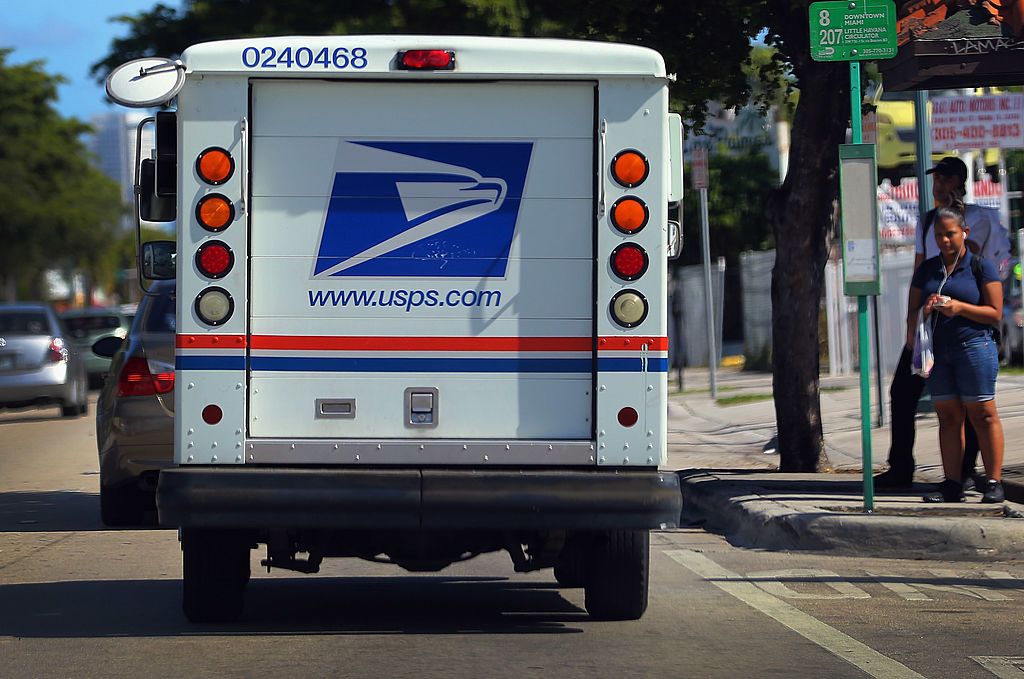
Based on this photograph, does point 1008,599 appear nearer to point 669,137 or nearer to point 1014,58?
point 669,137

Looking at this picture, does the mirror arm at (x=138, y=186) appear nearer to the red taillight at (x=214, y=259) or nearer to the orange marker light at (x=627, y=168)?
the red taillight at (x=214, y=259)

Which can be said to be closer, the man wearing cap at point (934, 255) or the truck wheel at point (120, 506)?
the man wearing cap at point (934, 255)

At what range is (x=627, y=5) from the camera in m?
11.6

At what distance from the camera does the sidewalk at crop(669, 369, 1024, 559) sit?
8.91m

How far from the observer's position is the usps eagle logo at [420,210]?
6.61 metres

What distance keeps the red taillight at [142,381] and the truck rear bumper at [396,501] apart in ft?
13.4

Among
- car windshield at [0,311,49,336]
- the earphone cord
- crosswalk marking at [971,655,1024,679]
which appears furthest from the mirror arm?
car windshield at [0,311,49,336]

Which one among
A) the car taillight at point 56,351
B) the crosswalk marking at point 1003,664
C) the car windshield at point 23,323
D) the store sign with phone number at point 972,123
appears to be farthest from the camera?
the car windshield at point 23,323

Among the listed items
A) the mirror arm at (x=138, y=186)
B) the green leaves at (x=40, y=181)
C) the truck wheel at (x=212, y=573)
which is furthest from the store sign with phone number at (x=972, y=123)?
the green leaves at (x=40, y=181)

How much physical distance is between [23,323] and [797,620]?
56.2 feet

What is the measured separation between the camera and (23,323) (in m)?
22.2

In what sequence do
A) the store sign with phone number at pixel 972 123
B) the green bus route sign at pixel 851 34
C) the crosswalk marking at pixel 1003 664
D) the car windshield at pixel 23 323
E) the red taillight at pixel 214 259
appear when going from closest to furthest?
the crosswalk marking at pixel 1003 664
the red taillight at pixel 214 259
the green bus route sign at pixel 851 34
the store sign with phone number at pixel 972 123
the car windshield at pixel 23 323

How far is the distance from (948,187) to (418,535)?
4563 mm

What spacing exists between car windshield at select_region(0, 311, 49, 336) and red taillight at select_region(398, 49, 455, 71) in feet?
54.6
